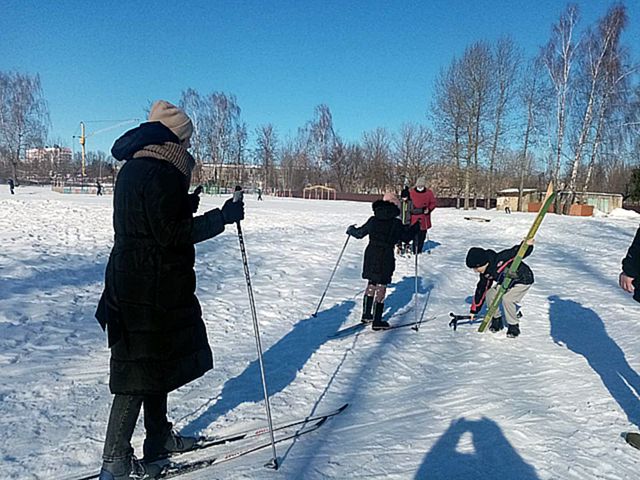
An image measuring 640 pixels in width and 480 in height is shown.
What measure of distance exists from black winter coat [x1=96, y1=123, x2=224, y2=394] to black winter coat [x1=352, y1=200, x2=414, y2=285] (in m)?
A: 3.62

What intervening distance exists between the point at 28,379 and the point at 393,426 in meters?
2.99

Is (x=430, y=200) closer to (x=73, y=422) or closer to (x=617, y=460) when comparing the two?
(x=617, y=460)

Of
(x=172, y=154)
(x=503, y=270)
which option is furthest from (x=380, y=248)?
(x=172, y=154)

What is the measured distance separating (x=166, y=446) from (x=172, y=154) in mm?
1714

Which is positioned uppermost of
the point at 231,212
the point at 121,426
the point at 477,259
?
the point at 231,212

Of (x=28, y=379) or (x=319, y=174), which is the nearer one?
(x=28, y=379)

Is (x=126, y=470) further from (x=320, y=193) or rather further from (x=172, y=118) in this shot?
(x=320, y=193)

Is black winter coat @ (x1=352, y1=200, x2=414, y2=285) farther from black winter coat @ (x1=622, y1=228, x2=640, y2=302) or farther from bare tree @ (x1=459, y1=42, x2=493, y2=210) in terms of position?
bare tree @ (x1=459, y1=42, x2=493, y2=210)

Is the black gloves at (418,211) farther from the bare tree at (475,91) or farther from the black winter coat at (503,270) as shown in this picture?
the bare tree at (475,91)

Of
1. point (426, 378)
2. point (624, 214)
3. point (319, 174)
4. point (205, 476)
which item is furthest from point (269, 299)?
point (319, 174)

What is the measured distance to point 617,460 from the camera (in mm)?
2941

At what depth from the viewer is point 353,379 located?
14.4ft

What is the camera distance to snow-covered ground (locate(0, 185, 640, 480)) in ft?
9.48

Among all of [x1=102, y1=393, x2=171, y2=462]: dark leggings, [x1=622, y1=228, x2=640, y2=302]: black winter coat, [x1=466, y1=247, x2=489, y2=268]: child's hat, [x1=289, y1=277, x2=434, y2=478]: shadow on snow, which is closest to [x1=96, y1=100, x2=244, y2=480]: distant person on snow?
[x1=102, y1=393, x2=171, y2=462]: dark leggings
